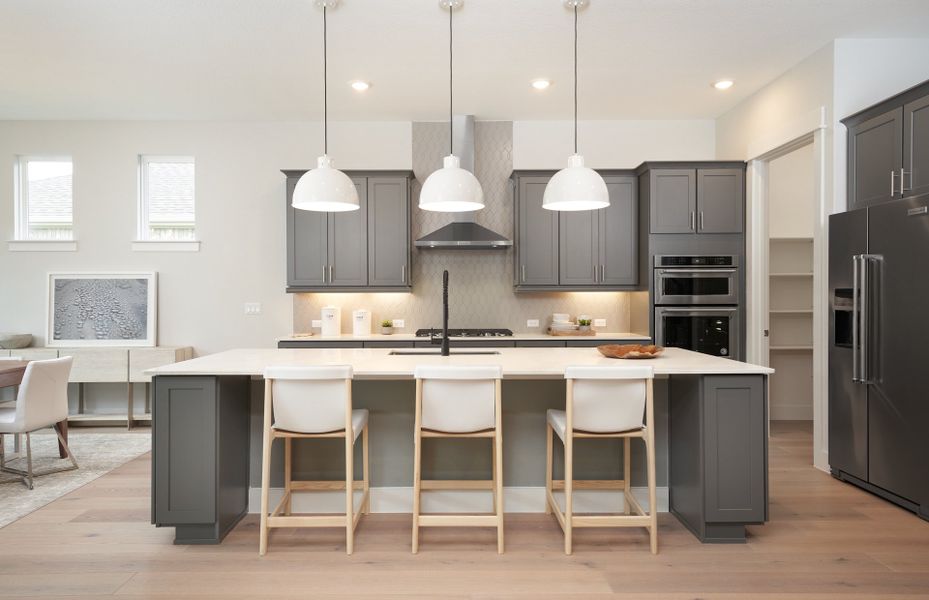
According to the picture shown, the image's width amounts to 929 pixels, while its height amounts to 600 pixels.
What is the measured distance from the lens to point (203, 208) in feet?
18.0

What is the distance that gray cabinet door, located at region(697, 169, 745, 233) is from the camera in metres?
4.86

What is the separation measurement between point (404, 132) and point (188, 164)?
2.25 meters

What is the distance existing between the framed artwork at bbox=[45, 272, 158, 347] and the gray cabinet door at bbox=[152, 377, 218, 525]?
3232 millimetres

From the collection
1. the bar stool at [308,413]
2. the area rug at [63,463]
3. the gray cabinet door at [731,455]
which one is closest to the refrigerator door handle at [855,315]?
the gray cabinet door at [731,455]

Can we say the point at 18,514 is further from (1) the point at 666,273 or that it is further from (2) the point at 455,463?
(1) the point at 666,273

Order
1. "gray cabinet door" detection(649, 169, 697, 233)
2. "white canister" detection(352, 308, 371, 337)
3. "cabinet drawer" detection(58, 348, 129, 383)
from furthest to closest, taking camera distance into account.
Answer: "white canister" detection(352, 308, 371, 337) → "cabinet drawer" detection(58, 348, 129, 383) → "gray cabinet door" detection(649, 169, 697, 233)

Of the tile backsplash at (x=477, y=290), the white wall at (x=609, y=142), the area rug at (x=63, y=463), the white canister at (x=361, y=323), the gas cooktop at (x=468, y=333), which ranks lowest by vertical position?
the area rug at (x=63, y=463)

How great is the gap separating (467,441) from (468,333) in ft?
7.02

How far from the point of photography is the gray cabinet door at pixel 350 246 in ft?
16.7

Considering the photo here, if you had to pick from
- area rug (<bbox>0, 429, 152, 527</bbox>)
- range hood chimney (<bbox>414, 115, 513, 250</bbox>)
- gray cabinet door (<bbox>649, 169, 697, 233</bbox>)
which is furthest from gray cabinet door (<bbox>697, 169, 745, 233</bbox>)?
area rug (<bbox>0, 429, 152, 527</bbox>)

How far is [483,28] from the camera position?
11.8 ft

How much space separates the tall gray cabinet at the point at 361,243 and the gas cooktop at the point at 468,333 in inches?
19.0

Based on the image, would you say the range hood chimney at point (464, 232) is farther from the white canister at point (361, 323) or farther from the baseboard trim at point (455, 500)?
the baseboard trim at point (455, 500)

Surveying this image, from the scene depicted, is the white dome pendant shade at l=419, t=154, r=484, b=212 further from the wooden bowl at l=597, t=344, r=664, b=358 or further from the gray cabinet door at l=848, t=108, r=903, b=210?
the gray cabinet door at l=848, t=108, r=903, b=210
